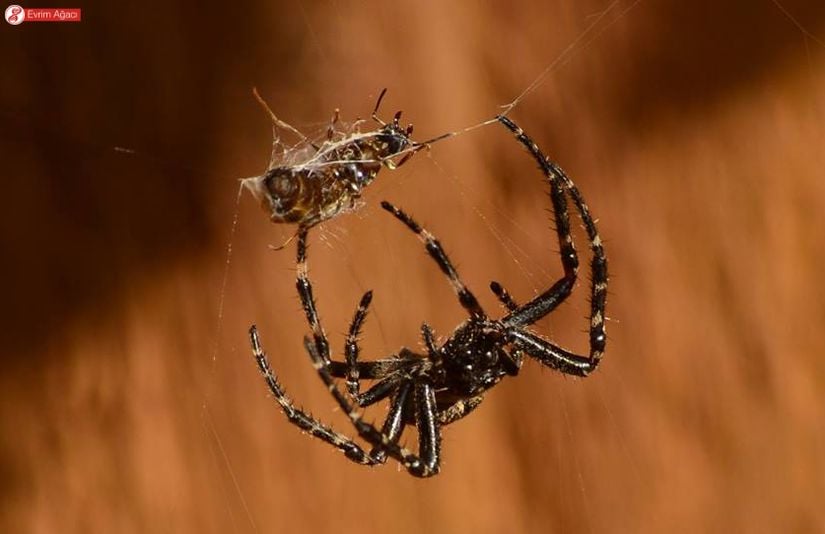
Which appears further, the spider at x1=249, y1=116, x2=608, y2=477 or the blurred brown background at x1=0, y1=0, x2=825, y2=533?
the blurred brown background at x1=0, y1=0, x2=825, y2=533

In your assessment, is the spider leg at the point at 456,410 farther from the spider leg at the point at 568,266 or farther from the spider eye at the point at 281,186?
the spider eye at the point at 281,186

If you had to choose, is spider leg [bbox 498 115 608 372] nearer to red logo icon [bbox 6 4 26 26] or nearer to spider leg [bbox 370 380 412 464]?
spider leg [bbox 370 380 412 464]

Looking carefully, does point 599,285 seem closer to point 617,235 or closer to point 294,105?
point 617,235

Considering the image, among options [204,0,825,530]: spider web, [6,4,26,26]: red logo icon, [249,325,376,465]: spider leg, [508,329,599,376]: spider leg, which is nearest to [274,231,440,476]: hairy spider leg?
[249,325,376,465]: spider leg

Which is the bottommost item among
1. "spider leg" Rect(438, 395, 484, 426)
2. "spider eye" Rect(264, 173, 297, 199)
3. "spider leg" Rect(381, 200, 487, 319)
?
"spider leg" Rect(438, 395, 484, 426)

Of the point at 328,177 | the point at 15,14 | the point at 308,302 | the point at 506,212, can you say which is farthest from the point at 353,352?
the point at 15,14

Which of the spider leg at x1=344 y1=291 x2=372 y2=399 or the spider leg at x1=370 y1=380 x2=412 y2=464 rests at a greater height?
the spider leg at x1=344 y1=291 x2=372 y2=399
